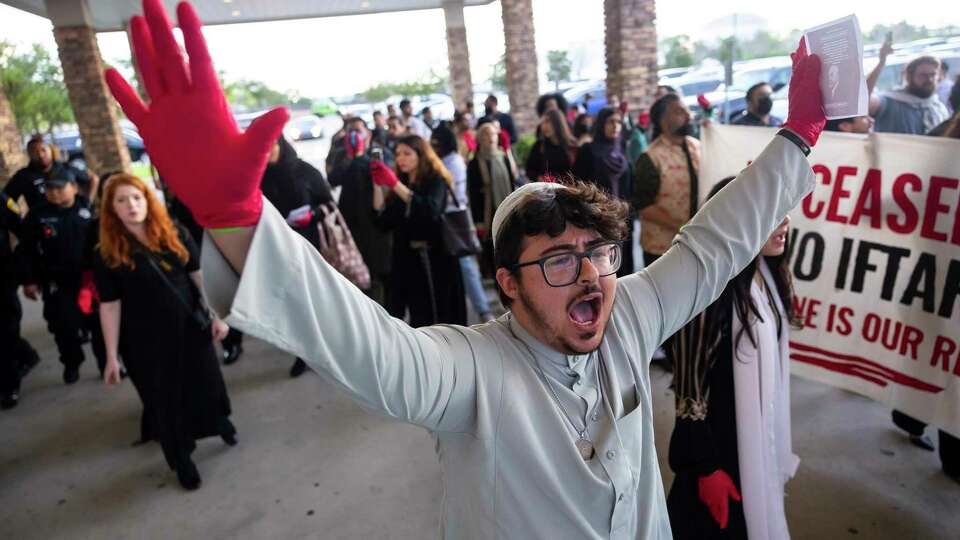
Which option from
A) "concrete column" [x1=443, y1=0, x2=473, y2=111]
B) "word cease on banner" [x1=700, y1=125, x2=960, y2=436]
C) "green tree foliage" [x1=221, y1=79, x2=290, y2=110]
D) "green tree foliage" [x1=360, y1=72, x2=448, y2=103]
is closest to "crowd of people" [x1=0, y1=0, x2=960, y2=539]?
"word cease on banner" [x1=700, y1=125, x2=960, y2=436]

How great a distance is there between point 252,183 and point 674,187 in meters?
3.21

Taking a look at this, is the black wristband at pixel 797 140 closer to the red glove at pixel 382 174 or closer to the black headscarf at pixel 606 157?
the red glove at pixel 382 174

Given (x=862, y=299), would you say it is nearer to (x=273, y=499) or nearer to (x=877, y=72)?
(x=877, y=72)

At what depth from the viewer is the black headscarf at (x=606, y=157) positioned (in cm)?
453

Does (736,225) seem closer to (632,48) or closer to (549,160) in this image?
(549,160)

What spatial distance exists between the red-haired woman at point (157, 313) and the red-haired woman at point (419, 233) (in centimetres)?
126

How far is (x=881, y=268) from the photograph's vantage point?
2.79 m

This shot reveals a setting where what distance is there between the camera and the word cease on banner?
8.29ft

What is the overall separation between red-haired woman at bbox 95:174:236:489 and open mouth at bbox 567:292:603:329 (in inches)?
92.2

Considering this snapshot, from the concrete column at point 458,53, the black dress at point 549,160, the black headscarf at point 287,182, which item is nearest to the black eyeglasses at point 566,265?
the black headscarf at point 287,182

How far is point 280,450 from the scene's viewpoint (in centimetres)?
353

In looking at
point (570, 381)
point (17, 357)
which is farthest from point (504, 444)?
point (17, 357)

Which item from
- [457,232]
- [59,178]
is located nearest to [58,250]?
[59,178]

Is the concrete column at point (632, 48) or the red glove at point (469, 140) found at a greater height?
the concrete column at point (632, 48)
